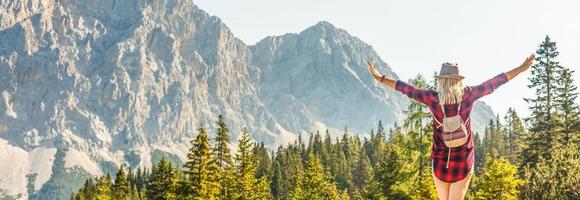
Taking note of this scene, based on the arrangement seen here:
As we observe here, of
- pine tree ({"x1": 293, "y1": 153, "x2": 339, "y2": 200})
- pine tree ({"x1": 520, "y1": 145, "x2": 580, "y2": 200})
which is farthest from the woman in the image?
pine tree ({"x1": 293, "y1": 153, "x2": 339, "y2": 200})

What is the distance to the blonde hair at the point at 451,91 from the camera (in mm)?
7008

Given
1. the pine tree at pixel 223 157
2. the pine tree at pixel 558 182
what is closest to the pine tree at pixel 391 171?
the pine tree at pixel 558 182

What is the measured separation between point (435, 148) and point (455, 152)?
0.31 metres

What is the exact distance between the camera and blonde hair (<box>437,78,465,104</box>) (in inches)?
276

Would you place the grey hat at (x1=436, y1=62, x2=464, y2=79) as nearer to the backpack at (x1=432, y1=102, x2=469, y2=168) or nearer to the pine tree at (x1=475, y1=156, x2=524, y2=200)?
the backpack at (x1=432, y1=102, x2=469, y2=168)

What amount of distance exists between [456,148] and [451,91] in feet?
2.13

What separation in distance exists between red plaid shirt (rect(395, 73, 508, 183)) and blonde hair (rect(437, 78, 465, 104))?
0.24 ft

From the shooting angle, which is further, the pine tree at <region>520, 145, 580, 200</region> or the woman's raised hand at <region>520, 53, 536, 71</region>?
the pine tree at <region>520, 145, 580, 200</region>

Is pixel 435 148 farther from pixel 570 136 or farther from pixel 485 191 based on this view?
pixel 570 136

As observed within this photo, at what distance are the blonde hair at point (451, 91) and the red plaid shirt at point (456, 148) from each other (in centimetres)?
7

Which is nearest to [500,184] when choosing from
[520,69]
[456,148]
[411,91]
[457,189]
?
[520,69]

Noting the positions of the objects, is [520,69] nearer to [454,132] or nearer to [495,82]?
[495,82]

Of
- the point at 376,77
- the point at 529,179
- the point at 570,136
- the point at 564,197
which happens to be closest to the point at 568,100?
the point at 570,136

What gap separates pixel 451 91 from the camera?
6984mm
